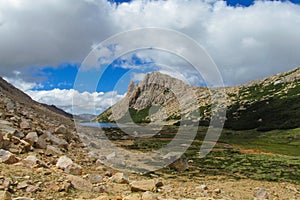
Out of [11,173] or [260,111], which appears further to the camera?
[260,111]

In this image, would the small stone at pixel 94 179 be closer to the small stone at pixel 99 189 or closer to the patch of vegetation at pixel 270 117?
the small stone at pixel 99 189

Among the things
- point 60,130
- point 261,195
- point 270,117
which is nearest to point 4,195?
point 261,195

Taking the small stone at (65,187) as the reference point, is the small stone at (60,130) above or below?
above

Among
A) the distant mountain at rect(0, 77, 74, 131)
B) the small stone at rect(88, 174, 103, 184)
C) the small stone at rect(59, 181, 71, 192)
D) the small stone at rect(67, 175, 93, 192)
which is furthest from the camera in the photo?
the distant mountain at rect(0, 77, 74, 131)

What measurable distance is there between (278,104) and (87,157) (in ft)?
622

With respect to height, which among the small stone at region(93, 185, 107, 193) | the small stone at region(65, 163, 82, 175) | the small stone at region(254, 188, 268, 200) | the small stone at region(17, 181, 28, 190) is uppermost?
the small stone at region(65, 163, 82, 175)

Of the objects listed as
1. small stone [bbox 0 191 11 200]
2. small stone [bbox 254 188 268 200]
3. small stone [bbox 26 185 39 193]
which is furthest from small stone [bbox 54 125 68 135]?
small stone [bbox 0 191 11 200]

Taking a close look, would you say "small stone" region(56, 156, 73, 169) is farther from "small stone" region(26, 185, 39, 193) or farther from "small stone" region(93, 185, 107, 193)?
"small stone" region(26, 185, 39, 193)

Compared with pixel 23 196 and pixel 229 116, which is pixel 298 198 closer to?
pixel 23 196

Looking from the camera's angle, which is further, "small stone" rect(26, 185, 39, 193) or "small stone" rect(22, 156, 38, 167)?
"small stone" rect(22, 156, 38, 167)

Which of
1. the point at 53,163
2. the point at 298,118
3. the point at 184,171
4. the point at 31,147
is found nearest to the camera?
the point at 53,163

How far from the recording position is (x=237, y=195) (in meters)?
19.8

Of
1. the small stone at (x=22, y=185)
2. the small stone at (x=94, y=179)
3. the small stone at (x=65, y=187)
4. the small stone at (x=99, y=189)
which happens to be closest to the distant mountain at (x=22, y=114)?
the small stone at (x=94, y=179)

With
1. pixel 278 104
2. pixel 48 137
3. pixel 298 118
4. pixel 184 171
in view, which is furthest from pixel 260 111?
pixel 48 137
